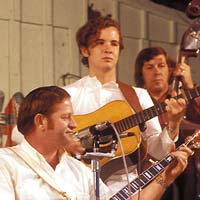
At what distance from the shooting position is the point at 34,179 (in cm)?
211

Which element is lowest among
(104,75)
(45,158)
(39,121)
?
(45,158)

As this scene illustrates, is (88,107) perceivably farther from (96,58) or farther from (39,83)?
(39,83)

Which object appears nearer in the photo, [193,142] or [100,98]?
[193,142]

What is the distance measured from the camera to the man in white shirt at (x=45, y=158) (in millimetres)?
2084

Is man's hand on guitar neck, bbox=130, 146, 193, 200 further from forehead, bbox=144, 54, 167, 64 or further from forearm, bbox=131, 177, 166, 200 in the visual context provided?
forehead, bbox=144, 54, 167, 64

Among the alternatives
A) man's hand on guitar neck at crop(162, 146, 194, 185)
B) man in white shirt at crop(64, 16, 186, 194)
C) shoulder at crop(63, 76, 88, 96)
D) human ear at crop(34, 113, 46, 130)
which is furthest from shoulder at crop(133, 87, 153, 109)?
human ear at crop(34, 113, 46, 130)

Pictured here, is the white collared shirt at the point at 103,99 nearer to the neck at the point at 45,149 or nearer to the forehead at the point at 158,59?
the forehead at the point at 158,59

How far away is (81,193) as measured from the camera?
2.21 m

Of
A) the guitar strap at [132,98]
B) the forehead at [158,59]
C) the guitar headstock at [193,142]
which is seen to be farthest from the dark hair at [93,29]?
the guitar headstock at [193,142]

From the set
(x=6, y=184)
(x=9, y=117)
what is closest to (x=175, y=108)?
(x=6, y=184)

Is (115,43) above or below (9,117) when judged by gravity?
above

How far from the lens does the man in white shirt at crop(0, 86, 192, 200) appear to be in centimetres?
208

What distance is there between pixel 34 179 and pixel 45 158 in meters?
0.09

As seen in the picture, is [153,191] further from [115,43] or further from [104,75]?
[115,43]
